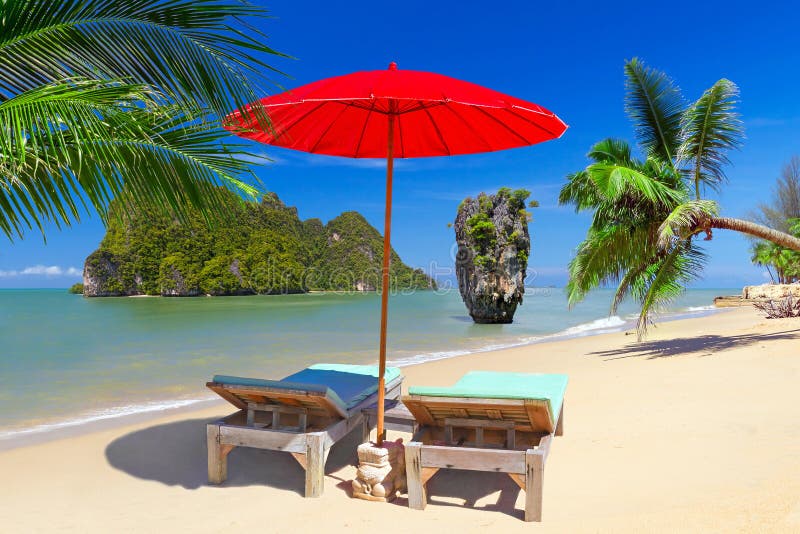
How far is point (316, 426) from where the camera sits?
153 inches

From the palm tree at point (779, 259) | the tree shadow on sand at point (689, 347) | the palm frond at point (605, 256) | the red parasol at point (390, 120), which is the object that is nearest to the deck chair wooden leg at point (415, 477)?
the red parasol at point (390, 120)

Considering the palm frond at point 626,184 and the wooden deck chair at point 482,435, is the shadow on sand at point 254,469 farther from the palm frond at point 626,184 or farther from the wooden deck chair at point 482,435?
the palm frond at point 626,184

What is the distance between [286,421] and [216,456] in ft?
1.78

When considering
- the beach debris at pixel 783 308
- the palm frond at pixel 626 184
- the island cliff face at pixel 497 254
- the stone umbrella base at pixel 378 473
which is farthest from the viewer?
the island cliff face at pixel 497 254

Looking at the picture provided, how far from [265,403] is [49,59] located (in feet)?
8.30

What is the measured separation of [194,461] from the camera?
183 inches

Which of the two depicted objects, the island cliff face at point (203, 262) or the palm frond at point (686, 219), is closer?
the palm frond at point (686, 219)

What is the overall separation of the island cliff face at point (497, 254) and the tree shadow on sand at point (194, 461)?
68.3 ft

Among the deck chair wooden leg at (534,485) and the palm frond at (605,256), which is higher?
the palm frond at (605,256)

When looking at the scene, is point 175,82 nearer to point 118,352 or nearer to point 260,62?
point 260,62

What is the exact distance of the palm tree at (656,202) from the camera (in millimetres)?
9758

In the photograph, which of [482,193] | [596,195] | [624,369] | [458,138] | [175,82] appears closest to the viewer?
[175,82]

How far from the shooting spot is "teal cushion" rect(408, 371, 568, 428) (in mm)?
3354

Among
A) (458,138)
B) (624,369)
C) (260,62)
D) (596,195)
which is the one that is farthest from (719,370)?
(260,62)
